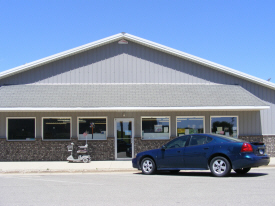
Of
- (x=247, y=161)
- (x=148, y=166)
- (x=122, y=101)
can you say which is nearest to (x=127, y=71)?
(x=122, y=101)

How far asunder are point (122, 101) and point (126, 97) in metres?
0.43

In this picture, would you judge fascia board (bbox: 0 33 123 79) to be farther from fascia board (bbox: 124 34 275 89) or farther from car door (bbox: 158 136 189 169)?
car door (bbox: 158 136 189 169)

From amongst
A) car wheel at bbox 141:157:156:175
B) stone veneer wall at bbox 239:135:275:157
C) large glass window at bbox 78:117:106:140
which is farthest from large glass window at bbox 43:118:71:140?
stone veneer wall at bbox 239:135:275:157

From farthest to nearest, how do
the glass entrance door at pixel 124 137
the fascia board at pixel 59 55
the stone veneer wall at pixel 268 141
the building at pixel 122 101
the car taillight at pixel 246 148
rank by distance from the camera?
the fascia board at pixel 59 55 → the stone veneer wall at pixel 268 141 → the glass entrance door at pixel 124 137 → the building at pixel 122 101 → the car taillight at pixel 246 148

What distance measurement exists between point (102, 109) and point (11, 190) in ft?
27.7

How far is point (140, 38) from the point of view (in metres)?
20.1

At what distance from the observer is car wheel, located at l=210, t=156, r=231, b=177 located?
39.2 feet

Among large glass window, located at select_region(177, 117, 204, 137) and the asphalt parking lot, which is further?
large glass window, located at select_region(177, 117, 204, 137)

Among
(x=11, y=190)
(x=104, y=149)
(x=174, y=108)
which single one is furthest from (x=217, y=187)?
(x=104, y=149)

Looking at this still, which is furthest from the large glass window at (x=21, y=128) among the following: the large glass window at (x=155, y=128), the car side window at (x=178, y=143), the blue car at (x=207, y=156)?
the car side window at (x=178, y=143)

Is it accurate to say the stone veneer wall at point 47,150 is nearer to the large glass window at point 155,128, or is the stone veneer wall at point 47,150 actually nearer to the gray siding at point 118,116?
the gray siding at point 118,116

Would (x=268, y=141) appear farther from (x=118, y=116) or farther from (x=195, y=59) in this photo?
(x=118, y=116)

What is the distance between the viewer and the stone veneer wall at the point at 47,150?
1877 centimetres

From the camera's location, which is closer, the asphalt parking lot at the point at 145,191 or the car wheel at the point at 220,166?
the asphalt parking lot at the point at 145,191
